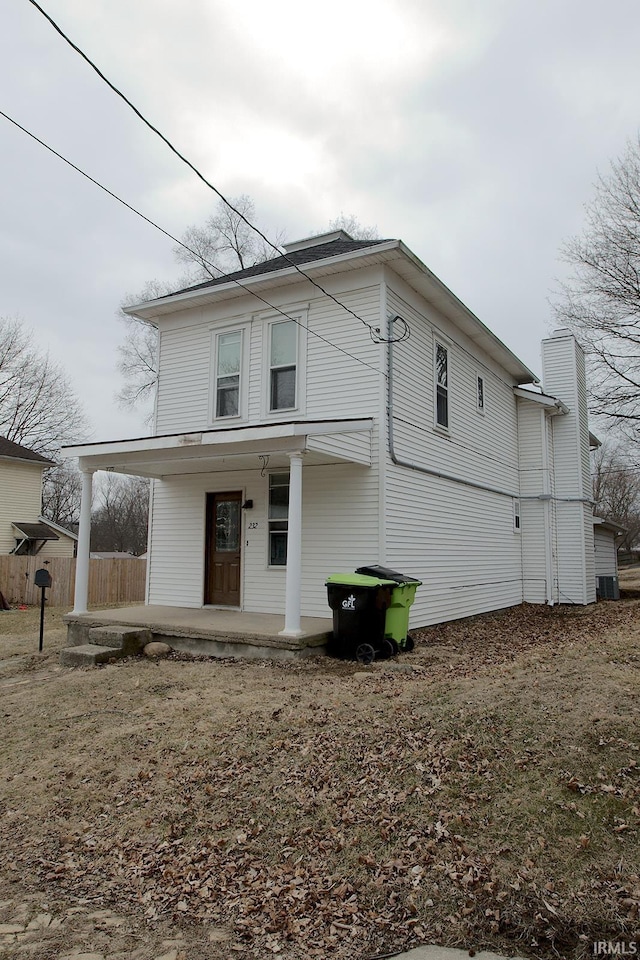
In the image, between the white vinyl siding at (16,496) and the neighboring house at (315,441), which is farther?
the white vinyl siding at (16,496)

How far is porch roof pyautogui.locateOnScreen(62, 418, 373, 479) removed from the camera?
27.8ft

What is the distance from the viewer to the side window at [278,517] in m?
10.5

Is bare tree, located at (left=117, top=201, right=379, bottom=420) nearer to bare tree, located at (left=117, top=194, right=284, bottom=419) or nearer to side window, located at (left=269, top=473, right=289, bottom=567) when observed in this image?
bare tree, located at (left=117, top=194, right=284, bottom=419)

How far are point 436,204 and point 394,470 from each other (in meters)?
4.48

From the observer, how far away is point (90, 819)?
4.36 m

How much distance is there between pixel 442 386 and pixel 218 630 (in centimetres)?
633

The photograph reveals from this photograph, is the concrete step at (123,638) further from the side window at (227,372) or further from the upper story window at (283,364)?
the upper story window at (283,364)

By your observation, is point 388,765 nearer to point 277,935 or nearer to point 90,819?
point 277,935

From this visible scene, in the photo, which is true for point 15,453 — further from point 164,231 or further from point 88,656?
point 164,231

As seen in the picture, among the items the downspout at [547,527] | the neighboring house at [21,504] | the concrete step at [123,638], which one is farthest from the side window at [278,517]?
the neighboring house at [21,504]

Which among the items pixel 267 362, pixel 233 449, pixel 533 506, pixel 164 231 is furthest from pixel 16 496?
pixel 164 231

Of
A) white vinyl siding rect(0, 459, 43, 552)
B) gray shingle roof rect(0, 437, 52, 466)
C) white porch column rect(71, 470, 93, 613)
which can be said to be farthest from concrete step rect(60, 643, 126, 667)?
gray shingle roof rect(0, 437, 52, 466)

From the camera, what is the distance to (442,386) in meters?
12.1

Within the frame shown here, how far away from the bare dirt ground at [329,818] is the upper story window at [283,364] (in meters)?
5.42
